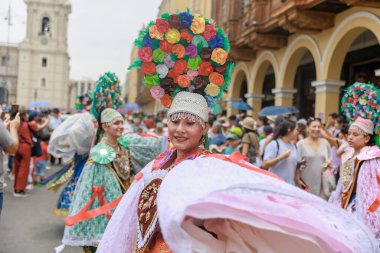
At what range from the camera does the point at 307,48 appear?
43.8 ft

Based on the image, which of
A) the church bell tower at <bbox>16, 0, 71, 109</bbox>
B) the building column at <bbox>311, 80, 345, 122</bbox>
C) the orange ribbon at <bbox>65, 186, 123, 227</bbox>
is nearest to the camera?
the orange ribbon at <bbox>65, 186, 123, 227</bbox>

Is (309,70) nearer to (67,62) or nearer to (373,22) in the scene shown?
(373,22)

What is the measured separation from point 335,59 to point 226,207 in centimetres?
1091

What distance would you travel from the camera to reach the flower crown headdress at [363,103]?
4.94 m

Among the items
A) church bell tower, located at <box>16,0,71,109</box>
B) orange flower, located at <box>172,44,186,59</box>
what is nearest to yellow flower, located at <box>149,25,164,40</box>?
orange flower, located at <box>172,44,186,59</box>

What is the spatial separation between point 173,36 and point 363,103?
274cm

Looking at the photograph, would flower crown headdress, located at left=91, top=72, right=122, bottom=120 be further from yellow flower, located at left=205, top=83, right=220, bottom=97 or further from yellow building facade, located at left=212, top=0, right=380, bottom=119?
yellow building facade, located at left=212, top=0, right=380, bottom=119

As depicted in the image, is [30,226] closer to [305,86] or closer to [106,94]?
[106,94]

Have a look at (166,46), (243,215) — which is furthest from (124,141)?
(243,215)

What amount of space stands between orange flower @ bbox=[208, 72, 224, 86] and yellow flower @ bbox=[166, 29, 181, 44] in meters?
0.32

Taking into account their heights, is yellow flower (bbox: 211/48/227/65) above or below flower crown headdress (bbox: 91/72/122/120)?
above

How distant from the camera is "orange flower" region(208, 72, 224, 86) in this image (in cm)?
311

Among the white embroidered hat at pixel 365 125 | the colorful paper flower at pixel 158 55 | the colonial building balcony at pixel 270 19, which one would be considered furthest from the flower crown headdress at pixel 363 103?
the colonial building balcony at pixel 270 19

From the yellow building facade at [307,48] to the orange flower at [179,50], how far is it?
708cm
